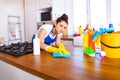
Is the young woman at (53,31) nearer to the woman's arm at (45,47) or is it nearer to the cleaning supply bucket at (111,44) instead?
the woman's arm at (45,47)

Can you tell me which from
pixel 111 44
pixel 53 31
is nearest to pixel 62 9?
pixel 53 31

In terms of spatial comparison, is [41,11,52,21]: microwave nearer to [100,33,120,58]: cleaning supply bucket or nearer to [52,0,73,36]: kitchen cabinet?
[52,0,73,36]: kitchen cabinet

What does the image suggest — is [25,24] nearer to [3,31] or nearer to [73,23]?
[3,31]

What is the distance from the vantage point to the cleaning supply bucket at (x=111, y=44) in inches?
38.8

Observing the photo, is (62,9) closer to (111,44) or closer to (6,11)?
(6,11)

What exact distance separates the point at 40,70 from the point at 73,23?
9.36 feet

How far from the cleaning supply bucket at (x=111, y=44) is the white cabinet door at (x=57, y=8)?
7.58 feet

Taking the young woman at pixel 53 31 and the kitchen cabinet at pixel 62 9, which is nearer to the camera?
the young woman at pixel 53 31

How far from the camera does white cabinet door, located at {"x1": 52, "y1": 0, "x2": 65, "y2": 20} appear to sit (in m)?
3.25

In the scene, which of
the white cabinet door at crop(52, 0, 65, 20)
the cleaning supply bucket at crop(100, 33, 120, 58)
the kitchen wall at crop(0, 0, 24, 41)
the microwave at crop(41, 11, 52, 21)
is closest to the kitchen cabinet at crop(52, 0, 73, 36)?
the white cabinet door at crop(52, 0, 65, 20)

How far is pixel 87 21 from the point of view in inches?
131

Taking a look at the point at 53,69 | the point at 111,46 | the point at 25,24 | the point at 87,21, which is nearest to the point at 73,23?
the point at 87,21

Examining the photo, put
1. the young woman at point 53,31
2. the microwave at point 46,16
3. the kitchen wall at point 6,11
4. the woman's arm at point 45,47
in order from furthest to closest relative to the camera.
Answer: the kitchen wall at point 6,11
the microwave at point 46,16
the young woman at point 53,31
the woman's arm at point 45,47

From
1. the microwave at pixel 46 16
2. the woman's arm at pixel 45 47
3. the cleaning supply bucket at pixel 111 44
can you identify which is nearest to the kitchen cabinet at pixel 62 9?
the microwave at pixel 46 16
